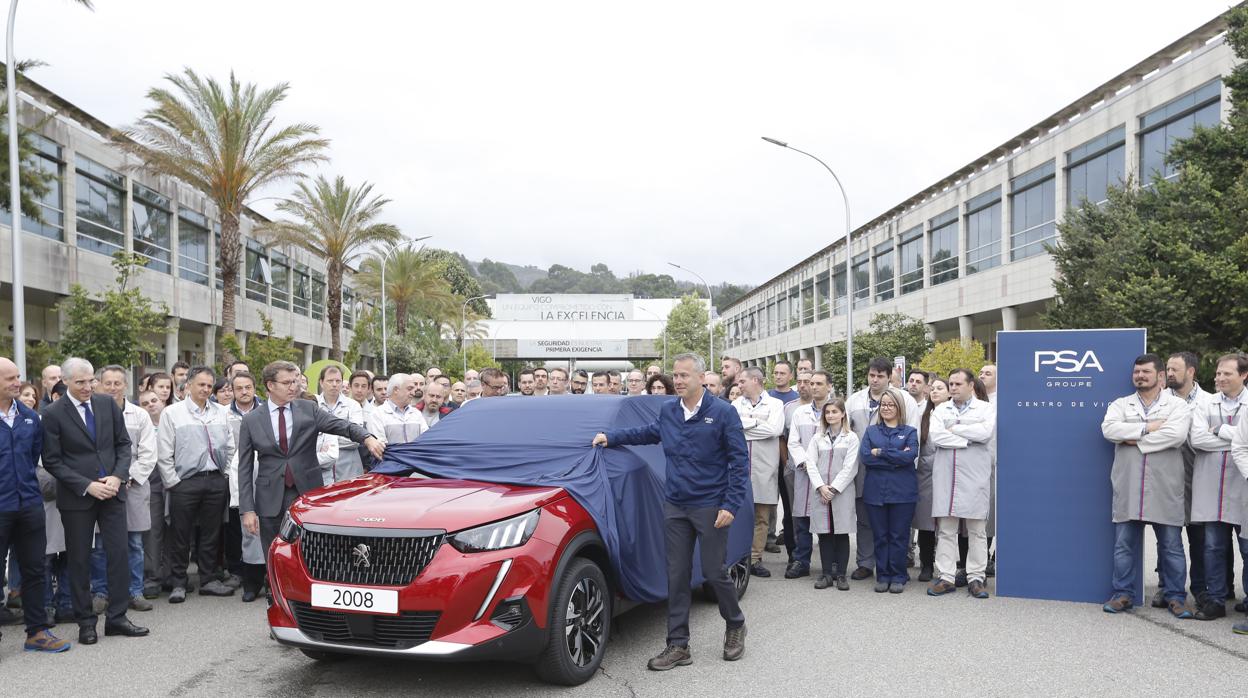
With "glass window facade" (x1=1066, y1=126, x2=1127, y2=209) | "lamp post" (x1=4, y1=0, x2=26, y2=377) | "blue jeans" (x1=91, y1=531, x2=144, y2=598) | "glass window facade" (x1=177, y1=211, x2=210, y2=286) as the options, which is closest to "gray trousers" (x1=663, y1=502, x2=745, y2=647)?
"blue jeans" (x1=91, y1=531, x2=144, y2=598)

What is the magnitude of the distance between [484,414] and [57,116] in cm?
2251

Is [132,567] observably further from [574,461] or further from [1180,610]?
[1180,610]

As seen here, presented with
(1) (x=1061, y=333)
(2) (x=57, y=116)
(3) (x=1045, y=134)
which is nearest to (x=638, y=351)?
(3) (x=1045, y=134)

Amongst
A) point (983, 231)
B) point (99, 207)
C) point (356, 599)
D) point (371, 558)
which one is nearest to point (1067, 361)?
point (371, 558)

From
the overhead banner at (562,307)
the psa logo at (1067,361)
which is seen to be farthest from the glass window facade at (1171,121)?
the overhead banner at (562,307)

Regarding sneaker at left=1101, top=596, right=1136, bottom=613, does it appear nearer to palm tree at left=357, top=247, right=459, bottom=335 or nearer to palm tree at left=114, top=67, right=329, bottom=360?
palm tree at left=114, top=67, right=329, bottom=360

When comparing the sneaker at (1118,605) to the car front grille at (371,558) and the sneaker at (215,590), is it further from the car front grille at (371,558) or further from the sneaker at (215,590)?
the sneaker at (215,590)

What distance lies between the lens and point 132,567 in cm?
760

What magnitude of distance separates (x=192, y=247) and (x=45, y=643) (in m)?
29.9

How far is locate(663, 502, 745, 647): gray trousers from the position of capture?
568 centimetres

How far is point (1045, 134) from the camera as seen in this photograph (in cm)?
2973

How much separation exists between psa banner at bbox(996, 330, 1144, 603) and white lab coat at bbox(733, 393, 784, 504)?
80.3 inches

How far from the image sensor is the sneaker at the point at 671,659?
5562 mm

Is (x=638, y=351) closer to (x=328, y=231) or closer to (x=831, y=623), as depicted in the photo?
(x=328, y=231)
